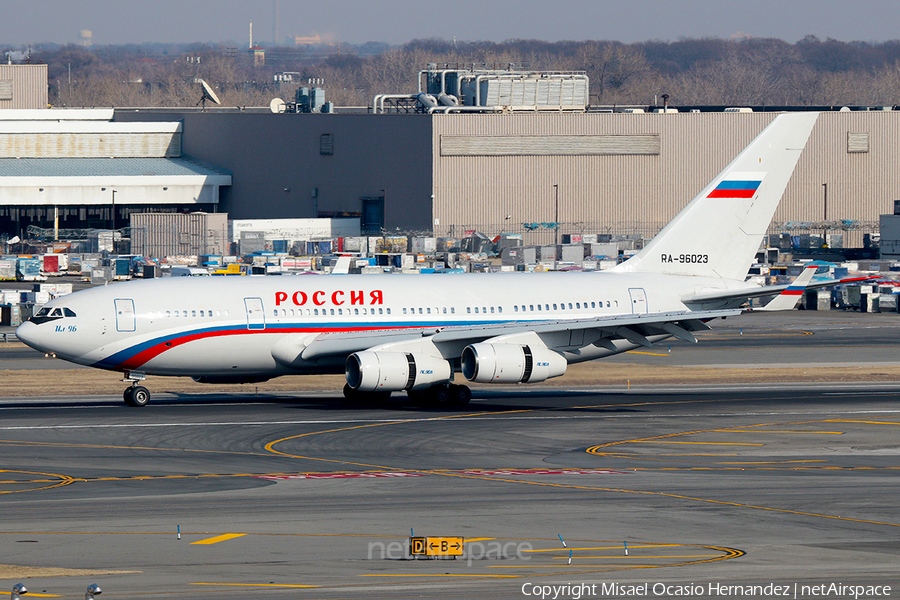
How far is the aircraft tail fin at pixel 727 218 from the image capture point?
5569 centimetres

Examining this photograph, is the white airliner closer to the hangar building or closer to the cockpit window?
the cockpit window

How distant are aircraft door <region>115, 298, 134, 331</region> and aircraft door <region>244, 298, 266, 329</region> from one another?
423 cm

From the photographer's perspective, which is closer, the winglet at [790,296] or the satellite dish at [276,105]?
the winglet at [790,296]

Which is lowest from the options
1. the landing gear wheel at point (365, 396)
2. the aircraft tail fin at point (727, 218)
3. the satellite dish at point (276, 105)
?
the landing gear wheel at point (365, 396)

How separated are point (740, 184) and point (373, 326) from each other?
707 inches

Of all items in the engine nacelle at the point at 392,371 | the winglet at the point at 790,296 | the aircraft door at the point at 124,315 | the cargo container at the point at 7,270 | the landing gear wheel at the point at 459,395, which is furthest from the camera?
the cargo container at the point at 7,270

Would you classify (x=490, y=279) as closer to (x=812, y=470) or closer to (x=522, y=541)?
(x=812, y=470)

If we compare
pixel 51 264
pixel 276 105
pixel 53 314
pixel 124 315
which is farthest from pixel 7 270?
pixel 124 315

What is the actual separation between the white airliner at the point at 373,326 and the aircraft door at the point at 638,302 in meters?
0.04

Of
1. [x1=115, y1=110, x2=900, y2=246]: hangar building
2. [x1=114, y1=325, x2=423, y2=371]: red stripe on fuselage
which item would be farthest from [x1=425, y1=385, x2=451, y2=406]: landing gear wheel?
[x1=115, y1=110, x2=900, y2=246]: hangar building

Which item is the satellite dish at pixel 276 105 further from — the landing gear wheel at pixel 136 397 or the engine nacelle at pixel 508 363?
the engine nacelle at pixel 508 363

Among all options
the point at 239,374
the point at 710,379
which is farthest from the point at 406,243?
the point at 239,374

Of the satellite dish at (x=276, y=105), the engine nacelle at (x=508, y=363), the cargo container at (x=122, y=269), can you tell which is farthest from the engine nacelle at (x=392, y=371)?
the satellite dish at (x=276, y=105)

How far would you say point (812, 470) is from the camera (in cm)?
3538
